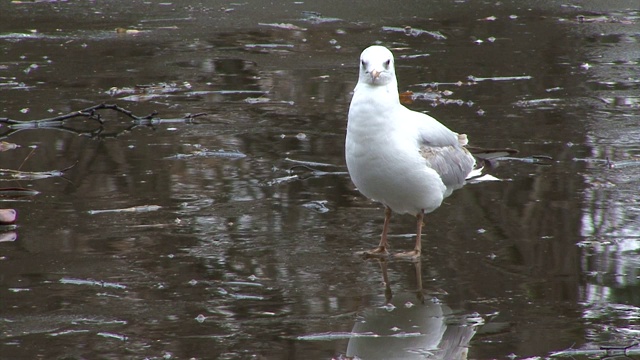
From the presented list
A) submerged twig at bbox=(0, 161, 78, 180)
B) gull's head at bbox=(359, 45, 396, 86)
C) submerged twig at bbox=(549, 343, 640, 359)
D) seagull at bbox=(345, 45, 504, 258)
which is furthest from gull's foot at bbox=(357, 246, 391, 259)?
submerged twig at bbox=(0, 161, 78, 180)

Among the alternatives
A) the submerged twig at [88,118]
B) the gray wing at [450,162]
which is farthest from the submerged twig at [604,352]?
the submerged twig at [88,118]

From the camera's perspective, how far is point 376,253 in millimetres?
5582

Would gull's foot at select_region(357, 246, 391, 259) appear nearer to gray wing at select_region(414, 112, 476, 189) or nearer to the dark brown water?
the dark brown water

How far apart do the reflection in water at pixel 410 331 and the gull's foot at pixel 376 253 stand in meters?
0.57

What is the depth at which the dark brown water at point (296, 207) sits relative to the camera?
4.47 metres

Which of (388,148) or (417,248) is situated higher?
(388,148)

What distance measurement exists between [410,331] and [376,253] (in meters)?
1.15

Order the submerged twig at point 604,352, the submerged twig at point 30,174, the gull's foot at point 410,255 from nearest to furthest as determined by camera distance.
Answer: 1. the submerged twig at point 604,352
2. the gull's foot at point 410,255
3. the submerged twig at point 30,174

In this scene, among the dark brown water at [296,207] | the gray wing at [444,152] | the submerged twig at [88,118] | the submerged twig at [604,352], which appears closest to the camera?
the submerged twig at [604,352]

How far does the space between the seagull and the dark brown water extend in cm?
33

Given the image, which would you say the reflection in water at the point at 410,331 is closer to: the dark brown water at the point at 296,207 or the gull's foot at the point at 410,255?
the dark brown water at the point at 296,207

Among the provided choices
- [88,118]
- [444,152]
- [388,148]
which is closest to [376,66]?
[388,148]

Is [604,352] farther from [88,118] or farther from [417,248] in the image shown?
[88,118]

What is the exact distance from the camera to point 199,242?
18.7ft
